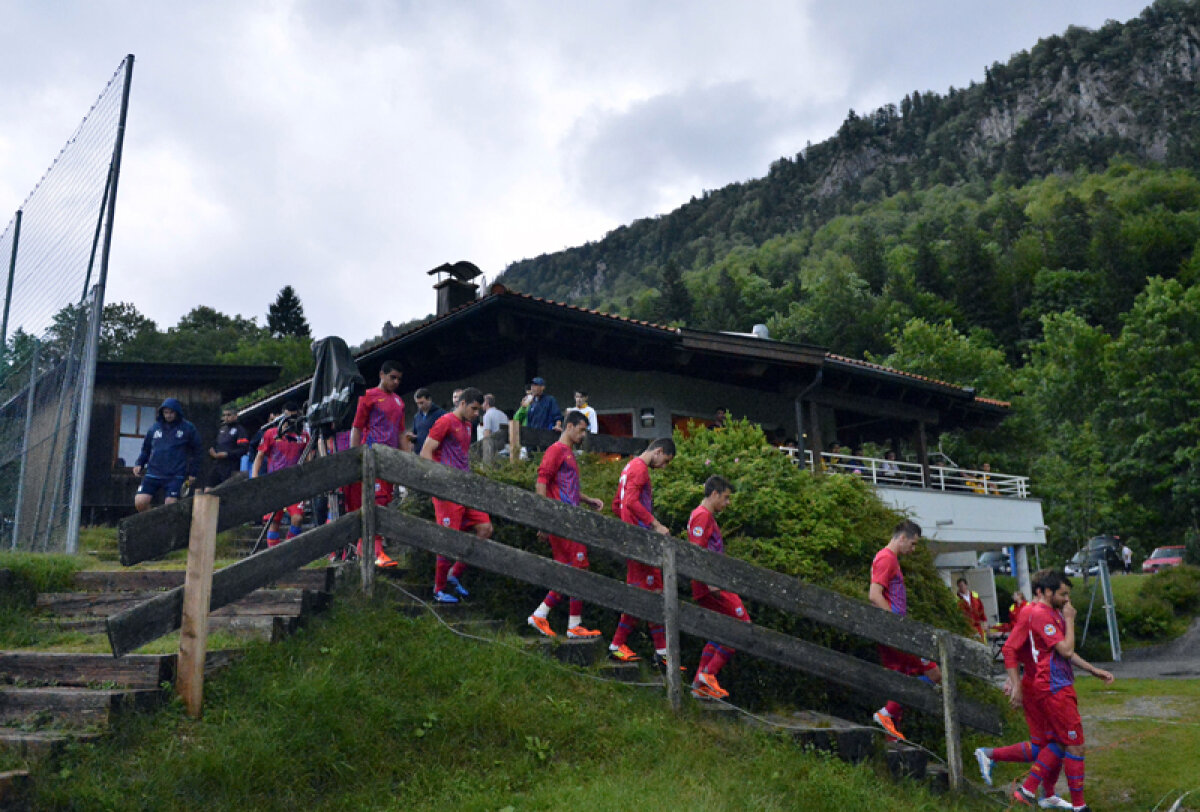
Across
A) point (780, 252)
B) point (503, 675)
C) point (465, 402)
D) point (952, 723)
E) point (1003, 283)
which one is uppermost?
point (780, 252)

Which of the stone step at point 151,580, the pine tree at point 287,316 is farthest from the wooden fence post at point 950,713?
the pine tree at point 287,316

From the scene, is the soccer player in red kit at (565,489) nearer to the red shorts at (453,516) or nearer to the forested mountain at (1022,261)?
the red shorts at (453,516)

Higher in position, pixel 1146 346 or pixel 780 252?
pixel 780 252

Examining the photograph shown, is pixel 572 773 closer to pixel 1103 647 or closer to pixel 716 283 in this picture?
pixel 1103 647

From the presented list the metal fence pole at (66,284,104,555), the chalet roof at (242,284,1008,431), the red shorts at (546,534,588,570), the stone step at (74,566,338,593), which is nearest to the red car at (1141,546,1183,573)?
the chalet roof at (242,284,1008,431)

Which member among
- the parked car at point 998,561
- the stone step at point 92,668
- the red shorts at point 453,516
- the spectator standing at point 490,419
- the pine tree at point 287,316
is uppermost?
the pine tree at point 287,316

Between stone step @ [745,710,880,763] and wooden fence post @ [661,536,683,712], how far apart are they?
559 mm

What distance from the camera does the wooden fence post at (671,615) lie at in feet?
18.6

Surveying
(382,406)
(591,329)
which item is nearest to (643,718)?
(382,406)

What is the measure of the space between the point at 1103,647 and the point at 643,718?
21206 millimetres

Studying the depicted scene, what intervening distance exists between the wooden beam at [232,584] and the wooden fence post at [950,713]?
407cm

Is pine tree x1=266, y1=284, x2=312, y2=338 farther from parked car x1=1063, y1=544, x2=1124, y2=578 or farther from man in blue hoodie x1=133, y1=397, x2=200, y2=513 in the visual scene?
man in blue hoodie x1=133, y1=397, x2=200, y2=513

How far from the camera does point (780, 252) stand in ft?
352

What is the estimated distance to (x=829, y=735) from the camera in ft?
19.4
